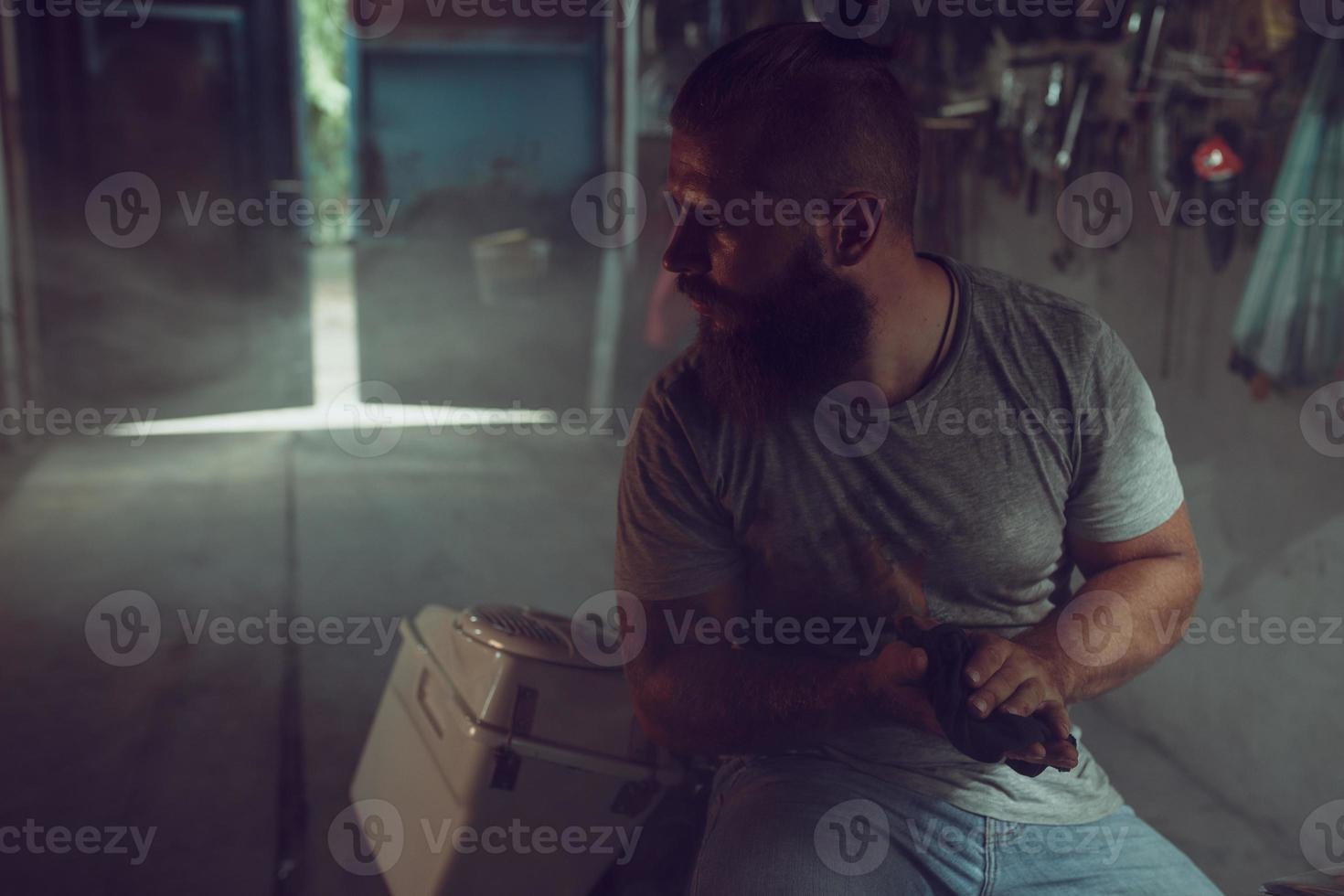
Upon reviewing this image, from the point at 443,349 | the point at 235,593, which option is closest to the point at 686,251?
the point at 235,593

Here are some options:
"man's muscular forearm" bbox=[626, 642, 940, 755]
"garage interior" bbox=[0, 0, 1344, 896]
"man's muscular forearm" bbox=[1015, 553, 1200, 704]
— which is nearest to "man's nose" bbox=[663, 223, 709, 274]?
"man's muscular forearm" bbox=[626, 642, 940, 755]

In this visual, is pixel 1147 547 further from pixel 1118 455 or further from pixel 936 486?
pixel 936 486

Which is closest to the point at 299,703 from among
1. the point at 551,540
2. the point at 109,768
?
the point at 109,768

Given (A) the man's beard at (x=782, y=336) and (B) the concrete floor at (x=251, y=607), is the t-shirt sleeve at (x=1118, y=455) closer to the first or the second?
(A) the man's beard at (x=782, y=336)

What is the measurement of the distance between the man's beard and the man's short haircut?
0.10m

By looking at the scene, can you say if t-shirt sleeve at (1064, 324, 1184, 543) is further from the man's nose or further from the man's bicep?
the man's nose

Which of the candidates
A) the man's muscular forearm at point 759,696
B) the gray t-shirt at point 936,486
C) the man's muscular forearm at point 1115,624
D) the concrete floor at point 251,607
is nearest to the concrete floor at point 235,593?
the concrete floor at point 251,607

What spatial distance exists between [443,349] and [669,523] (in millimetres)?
4576

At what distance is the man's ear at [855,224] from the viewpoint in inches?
55.5

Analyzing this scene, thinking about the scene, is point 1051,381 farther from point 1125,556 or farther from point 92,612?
point 92,612

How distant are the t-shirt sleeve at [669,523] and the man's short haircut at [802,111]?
0.32 meters

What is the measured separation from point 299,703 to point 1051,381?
217 centimetres

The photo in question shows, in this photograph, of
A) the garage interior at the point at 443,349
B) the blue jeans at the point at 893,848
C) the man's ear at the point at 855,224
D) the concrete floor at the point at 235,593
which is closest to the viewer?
the blue jeans at the point at 893,848

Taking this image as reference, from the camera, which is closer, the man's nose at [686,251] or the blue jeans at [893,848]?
the blue jeans at [893,848]
